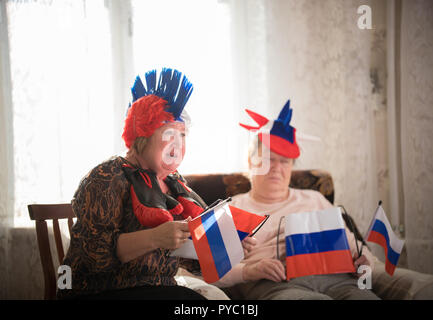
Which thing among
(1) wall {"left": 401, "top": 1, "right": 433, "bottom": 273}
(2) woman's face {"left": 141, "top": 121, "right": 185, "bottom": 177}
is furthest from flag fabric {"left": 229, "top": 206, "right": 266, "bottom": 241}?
(1) wall {"left": 401, "top": 1, "right": 433, "bottom": 273}

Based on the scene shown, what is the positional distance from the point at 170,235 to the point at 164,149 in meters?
0.23

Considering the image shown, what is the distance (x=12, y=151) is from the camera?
67.4 inches

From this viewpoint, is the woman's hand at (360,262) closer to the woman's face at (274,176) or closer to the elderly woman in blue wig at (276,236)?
the elderly woman in blue wig at (276,236)

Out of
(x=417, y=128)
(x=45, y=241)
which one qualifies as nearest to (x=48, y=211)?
(x=45, y=241)

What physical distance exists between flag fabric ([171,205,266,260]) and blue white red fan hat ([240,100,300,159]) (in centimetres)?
61

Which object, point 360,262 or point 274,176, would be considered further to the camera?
point 274,176

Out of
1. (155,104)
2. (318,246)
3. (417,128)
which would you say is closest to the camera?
(155,104)

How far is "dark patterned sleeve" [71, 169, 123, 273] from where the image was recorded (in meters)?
0.79

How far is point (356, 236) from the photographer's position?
155 cm

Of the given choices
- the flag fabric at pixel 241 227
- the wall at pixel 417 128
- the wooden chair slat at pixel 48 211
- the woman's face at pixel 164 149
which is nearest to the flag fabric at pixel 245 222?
the flag fabric at pixel 241 227

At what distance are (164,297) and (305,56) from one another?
1.77m

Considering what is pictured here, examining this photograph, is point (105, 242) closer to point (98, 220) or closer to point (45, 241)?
point (98, 220)
